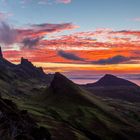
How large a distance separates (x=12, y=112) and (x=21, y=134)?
18.4m

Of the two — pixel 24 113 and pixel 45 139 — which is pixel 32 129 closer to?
pixel 45 139

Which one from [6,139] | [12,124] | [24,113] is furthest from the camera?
[24,113]

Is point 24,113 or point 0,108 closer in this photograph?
point 0,108

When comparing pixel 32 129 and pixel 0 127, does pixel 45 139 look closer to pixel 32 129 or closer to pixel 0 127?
pixel 32 129

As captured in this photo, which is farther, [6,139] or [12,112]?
[12,112]

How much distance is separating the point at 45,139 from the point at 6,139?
98.1ft

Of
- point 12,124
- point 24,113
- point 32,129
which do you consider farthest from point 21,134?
point 24,113

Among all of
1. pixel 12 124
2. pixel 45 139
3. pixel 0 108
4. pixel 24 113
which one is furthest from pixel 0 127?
pixel 24 113

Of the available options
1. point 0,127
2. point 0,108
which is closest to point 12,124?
point 0,127

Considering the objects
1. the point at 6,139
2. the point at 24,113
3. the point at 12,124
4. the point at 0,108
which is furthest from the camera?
the point at 24,113

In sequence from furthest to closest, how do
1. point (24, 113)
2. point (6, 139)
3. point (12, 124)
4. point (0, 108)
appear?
1. point (24, 113)
2. point (0, 108)
3. point (12, 124)
4. point (6, 139)

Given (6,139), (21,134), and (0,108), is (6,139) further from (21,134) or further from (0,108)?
(0,108)

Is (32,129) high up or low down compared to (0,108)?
down

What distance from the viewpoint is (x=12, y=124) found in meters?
131
